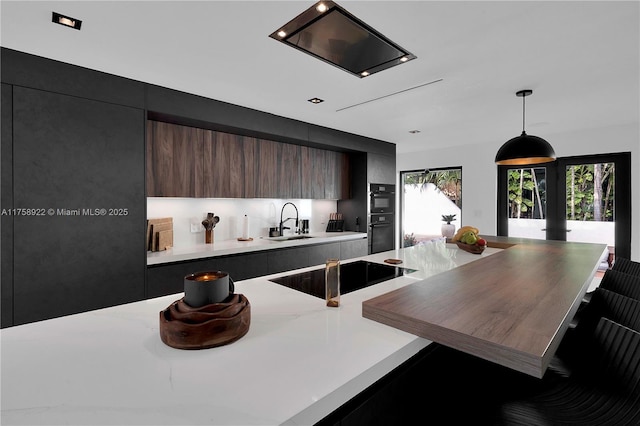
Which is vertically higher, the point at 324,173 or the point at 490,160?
the point at 490,160

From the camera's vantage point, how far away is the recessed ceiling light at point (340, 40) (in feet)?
5.11

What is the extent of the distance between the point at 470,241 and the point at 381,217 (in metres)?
2.59

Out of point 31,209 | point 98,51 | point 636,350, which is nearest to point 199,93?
point 98,51

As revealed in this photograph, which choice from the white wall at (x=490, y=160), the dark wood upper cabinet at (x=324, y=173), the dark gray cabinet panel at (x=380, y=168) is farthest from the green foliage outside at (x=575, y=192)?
the dark wood upper cabinet at (x=324, y=173)

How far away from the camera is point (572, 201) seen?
4434 mm

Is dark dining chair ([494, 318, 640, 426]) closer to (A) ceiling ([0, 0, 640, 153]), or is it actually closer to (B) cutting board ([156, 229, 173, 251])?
(A) ceiling ([0, 0, 640, 153])

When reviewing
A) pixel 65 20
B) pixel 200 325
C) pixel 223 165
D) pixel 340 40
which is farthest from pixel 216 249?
pixel 200 325

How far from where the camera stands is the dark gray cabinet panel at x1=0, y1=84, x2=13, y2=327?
1.98 m

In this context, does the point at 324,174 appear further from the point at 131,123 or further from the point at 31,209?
the point at 31,209

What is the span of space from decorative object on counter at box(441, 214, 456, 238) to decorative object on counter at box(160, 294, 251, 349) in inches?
215

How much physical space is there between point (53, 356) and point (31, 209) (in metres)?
1.79

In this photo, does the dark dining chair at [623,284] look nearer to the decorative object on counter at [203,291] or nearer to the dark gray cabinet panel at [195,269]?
the decorative object on counter at [203,291]

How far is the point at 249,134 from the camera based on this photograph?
139 inches

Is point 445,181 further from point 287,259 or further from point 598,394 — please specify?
point 598,394
